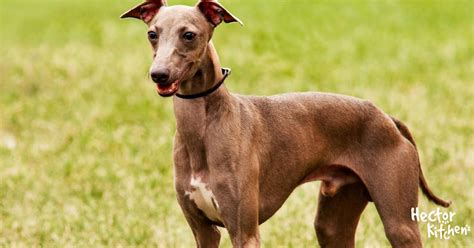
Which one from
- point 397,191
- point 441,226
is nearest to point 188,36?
point 397,191

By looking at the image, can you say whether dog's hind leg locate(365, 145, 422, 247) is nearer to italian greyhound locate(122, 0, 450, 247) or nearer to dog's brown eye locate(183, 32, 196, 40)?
italian greyhound locate(122, 0, 450, 247)

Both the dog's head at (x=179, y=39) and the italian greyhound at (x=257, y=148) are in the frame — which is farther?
the italian greyhound at (x=257, y=148)

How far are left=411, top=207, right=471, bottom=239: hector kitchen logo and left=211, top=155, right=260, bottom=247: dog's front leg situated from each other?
8.99 feet

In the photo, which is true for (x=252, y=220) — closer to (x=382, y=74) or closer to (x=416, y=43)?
(x=382, y=74)

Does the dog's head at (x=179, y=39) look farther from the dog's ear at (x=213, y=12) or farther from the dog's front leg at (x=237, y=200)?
the dog's front leg at (x=237, y=200)

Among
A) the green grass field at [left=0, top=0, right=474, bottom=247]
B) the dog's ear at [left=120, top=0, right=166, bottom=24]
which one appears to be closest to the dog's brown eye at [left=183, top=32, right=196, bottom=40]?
the dog's ear at [left=120, top=0, right=166, bottom=24]

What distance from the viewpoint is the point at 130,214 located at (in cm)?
936

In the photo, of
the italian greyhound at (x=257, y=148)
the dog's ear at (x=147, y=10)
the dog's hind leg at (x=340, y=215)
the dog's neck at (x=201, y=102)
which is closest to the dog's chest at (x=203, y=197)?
the italian greyhound at (x=257, y=148)

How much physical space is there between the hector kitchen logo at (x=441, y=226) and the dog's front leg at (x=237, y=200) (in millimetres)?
2740

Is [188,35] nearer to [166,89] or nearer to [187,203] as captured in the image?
[166,89]

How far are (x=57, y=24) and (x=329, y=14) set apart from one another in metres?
4.74

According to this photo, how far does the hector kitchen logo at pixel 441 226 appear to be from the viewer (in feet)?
28.1

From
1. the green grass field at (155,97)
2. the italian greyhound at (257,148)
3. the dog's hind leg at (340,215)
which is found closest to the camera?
the italian greyhound at (257,148)

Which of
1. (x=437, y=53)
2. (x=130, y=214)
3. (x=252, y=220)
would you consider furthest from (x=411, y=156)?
(x=437, y=53)
